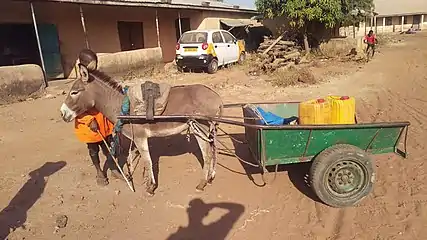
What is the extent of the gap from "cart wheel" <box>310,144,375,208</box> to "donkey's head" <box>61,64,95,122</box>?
2.84 meters

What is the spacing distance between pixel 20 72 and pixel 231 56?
8.88 metres

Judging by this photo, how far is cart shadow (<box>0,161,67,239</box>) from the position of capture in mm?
3891

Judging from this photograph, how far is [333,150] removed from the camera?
372 cm

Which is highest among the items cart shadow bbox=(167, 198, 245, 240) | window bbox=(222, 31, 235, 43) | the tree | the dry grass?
the tree

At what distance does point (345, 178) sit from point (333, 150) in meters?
0.41

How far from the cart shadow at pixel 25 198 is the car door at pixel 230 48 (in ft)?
35.5

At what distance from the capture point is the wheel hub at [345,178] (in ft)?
12.4

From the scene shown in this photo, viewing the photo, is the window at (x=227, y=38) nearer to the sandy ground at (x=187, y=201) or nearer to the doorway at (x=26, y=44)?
the doorway at (x=26, y=44)

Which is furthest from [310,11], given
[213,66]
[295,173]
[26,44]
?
[295,173]

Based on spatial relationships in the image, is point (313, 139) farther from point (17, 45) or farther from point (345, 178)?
point (17, 45)

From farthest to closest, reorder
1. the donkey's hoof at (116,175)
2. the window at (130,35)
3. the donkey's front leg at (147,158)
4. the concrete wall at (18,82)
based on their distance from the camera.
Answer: the window at (130,35)
the concrete wall at (18,82)
the donkey's hoof at (116,175)
the donkey's front leg at (147,158)

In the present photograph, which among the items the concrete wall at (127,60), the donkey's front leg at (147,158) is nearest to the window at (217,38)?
the concrete wall at (127,60)

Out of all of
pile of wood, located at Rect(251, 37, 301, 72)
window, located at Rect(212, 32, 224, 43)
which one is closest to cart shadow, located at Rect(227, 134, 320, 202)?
pile of wood, located at Rect(251, 37, 301, 72)

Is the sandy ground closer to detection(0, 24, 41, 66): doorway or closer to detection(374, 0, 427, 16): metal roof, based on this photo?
detection(0, 24, 41, 66): doorway
